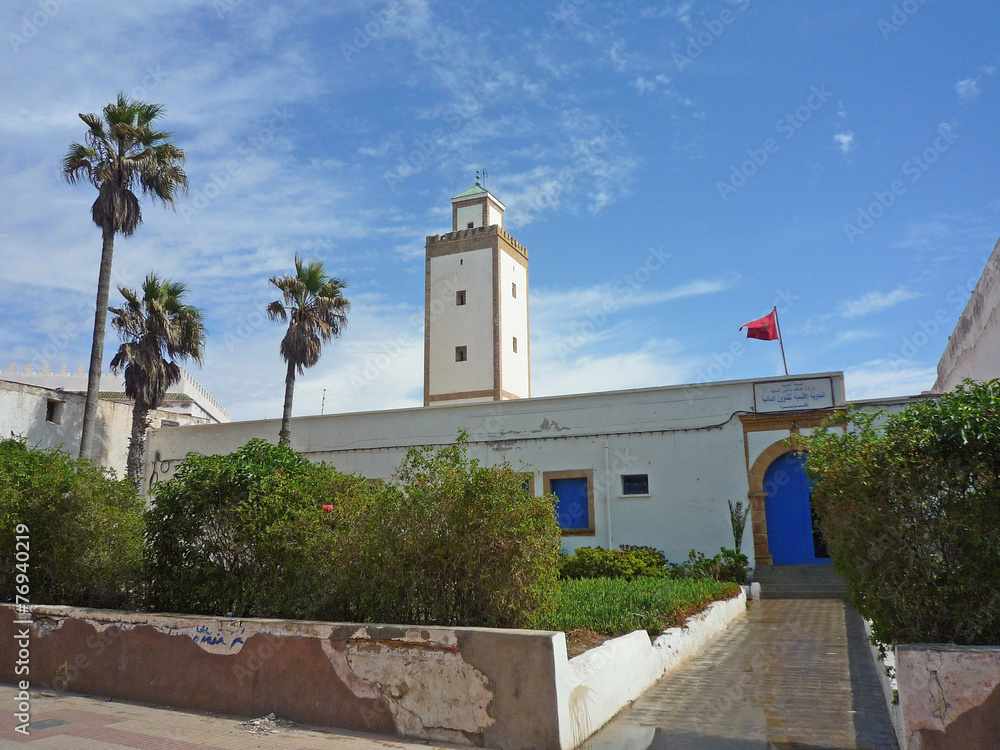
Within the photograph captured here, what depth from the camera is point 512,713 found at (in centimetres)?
469

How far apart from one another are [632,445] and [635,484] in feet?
3.06

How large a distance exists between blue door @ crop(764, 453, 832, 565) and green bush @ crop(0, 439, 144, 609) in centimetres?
1314

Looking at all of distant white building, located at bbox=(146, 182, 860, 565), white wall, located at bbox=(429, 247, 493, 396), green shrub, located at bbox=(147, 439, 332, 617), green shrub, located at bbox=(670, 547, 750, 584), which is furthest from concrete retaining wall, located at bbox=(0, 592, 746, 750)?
white wall, located at bbox=(429, 247, 493, 396)

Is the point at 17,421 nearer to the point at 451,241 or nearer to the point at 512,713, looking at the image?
the point at 451,241

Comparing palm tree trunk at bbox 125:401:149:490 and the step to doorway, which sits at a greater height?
palm tree trunk at bbox 125:401:149:490

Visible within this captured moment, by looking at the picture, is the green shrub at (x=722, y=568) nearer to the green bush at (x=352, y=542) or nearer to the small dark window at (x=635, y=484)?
the small dark window at (x=635, y=484)

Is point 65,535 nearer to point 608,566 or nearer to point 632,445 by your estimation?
point 608,566

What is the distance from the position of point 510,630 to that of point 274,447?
338 centimetres

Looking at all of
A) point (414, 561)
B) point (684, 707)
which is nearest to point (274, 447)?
point (414, 561)

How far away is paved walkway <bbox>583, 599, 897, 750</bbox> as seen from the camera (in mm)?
4914

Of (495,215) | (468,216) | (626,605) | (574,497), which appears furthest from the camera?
(495,215)

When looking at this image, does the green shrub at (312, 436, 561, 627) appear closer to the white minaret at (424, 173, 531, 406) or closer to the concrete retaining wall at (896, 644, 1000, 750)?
the concrete retaining wall at (896, 644, 1000, 750)

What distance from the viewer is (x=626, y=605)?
8.19 m

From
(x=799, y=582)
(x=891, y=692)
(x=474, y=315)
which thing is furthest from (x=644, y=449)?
(x=474, y=315)
